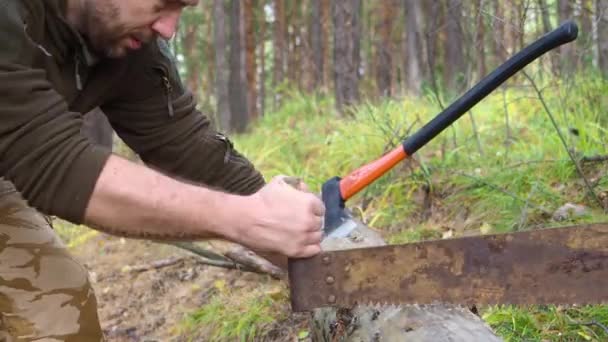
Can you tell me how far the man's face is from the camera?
7.54 ft

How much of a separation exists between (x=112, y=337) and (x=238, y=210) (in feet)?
9.23

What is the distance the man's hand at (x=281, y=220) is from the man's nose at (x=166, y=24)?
0.74m

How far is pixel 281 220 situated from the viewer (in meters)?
2.00

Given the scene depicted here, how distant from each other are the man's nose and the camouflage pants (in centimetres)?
90

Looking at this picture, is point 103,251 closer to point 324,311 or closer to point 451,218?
point 451,218

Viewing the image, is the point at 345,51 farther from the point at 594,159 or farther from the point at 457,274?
the point at 457,274

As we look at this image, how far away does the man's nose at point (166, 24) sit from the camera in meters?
2.35

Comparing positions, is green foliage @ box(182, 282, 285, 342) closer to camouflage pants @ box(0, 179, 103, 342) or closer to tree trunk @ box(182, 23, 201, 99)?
camouflage pants @ box(0, 179, 103, 342)

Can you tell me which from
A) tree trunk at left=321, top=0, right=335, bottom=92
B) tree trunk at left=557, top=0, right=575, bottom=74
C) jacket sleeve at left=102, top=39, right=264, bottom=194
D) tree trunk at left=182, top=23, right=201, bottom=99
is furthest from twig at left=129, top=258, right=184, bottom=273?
tree trunk at left=182, top=23, right=201, bottom=99

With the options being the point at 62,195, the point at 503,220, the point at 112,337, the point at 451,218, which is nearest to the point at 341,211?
the point at 62,195

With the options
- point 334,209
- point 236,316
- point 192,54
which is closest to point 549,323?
point 334,209

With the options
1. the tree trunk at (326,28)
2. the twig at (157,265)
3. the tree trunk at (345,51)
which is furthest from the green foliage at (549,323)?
the tree trunk at (326,28)

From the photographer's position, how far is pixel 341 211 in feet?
8.61

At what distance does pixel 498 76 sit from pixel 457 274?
79 cm
